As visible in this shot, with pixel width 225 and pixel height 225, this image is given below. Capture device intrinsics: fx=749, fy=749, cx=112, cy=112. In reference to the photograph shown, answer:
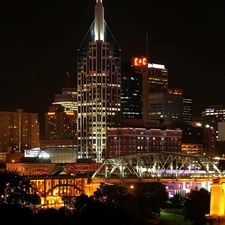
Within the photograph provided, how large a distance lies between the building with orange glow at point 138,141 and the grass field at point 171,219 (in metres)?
76.1

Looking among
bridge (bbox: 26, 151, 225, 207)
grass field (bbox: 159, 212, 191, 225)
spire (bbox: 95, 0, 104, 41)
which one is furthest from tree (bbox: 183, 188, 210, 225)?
spire (bbox: 95, 0, 104, 41)

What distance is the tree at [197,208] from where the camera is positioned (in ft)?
323

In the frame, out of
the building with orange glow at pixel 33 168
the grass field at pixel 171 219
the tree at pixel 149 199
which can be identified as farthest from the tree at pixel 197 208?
the building with orange glow at pixel 33 168

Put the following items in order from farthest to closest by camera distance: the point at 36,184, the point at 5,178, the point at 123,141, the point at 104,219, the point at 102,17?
the point at 102,17
the point at 123,141
the point at 36,184
the point at 5,178
the point at 104,219

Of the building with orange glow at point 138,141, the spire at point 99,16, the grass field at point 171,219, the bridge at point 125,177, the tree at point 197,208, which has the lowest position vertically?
the grass field at point 171,219

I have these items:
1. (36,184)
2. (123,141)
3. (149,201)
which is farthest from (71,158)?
(149,201)

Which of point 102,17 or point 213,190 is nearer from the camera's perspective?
point 213,190

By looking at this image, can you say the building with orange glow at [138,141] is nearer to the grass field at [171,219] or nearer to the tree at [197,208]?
the grass field at [171,219]

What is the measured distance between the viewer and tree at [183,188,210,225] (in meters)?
98.4

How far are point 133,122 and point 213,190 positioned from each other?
9584 cm

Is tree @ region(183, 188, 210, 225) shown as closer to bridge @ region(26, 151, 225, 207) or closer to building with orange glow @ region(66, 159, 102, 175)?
bridge @ region(26, 151, 225, 207)

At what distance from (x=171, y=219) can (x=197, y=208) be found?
3.89 metres

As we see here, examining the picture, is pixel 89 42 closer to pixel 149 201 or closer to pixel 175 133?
pixel 175 133

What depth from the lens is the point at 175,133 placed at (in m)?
196
